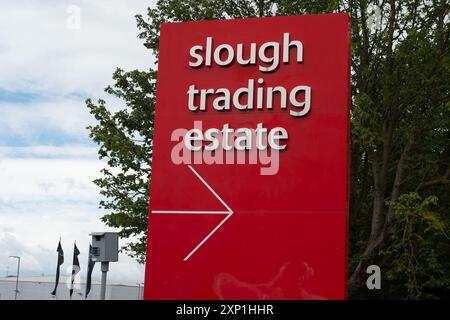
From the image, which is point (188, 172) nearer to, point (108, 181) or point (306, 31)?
point (306, 31)

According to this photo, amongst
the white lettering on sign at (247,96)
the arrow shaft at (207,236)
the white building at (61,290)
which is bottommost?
the white building at (61,290)

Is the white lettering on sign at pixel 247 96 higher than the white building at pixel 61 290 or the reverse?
higher

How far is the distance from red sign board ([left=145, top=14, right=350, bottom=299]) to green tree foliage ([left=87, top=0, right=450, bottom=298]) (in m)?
7.06

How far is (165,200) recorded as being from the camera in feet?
39.2

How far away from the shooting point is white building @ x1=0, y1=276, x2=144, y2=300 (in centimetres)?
5041

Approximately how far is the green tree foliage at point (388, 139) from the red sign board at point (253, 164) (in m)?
7.06

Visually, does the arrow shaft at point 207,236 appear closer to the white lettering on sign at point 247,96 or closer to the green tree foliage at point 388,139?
the white lettering on sign at point 247,96

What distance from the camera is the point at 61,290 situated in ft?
181

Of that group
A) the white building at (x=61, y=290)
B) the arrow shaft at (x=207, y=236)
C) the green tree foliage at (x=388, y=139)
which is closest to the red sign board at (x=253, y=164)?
the arrow shaft at (x=207, y=236)

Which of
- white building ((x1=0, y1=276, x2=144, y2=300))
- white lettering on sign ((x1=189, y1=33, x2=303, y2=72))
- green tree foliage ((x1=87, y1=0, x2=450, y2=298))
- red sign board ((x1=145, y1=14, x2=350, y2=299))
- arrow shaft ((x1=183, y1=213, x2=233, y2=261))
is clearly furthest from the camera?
white building ((x1=0, y1=276, x2=144, y2=300))

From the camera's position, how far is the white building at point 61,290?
50.4 meters

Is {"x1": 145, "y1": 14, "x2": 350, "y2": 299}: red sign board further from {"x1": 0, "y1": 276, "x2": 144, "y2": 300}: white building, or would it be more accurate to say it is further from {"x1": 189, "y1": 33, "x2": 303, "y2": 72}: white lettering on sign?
{"x1": 0, "y1": 276, "x2": 144, "y2": 300}: white building

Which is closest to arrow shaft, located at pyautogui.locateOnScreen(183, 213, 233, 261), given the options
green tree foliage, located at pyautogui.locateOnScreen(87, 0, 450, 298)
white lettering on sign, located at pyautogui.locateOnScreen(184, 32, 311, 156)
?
white lettering on sign, located at pyautogui.locateOnScreen(184, 32, 311, 156)

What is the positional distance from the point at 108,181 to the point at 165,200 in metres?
11.1
